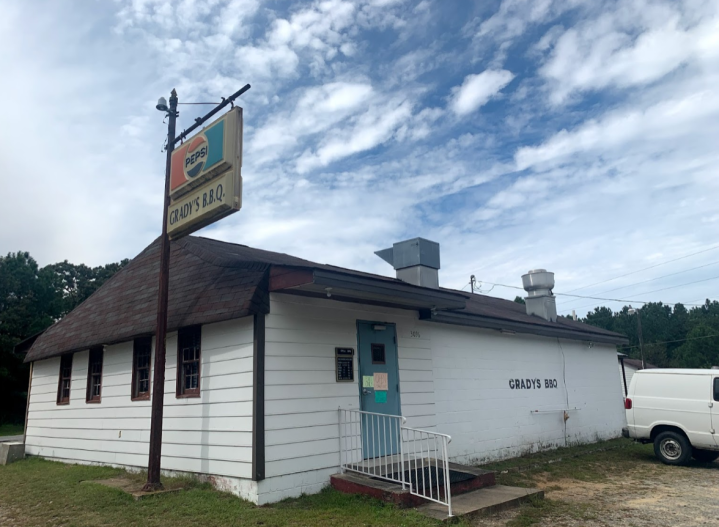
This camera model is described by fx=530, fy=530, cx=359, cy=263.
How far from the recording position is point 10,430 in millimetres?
27922

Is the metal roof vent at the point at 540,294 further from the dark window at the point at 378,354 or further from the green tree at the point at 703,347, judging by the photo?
the green tree at the point at 703,347

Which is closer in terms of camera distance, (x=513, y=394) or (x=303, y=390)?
(x=303, y=390)

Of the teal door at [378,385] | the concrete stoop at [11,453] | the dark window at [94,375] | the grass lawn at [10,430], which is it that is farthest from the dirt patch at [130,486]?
the grass lawn at [10,430]

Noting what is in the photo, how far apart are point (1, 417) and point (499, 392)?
30921 mm

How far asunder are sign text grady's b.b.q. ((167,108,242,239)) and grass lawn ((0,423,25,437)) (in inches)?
944

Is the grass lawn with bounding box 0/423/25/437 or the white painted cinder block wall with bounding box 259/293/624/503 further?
the grass lawn with bounding box 0/423/25/437

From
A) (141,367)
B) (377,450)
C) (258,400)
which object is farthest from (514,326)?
(141,367)

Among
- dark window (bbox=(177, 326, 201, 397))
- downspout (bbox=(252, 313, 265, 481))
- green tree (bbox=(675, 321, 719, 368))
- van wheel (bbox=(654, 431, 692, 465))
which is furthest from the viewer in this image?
green tree (bbox=(675, 321, 719, 368))

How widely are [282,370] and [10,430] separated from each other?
2770 cm

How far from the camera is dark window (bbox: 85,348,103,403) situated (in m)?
11.2

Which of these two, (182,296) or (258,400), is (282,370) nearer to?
(258,400)

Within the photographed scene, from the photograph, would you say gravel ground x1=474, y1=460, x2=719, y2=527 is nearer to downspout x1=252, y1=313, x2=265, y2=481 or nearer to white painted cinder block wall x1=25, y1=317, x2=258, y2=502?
downspout x1=252, y1=313, x2=265, y2=481

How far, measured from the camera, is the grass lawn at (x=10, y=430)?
26236 millimetres

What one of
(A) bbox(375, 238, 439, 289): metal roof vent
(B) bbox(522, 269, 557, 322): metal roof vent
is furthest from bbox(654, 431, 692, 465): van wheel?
(A) bbox(375, 238, 439, 289): metal roof vent
